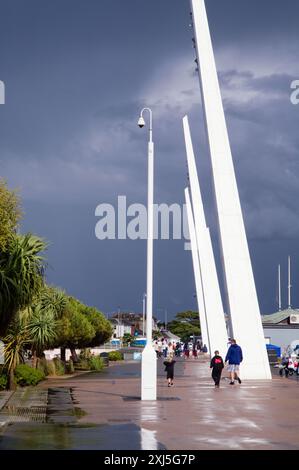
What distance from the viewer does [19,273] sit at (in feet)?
75.6

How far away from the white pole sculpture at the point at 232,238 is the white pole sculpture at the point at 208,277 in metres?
24.8

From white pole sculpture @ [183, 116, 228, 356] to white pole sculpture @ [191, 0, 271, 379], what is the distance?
2476 centimetres

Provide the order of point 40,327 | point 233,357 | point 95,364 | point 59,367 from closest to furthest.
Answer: point 233,357, point 40,327, point 59,367, point 95,364

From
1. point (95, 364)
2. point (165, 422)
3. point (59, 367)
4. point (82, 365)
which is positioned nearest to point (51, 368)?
point (59, 367)

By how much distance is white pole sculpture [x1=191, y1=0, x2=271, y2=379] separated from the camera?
3428 cm

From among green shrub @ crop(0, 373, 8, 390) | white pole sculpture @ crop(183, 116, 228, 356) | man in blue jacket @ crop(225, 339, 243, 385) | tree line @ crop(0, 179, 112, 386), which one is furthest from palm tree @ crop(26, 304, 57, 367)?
white pole sculpture @ crop(183, 116, 228, 356)

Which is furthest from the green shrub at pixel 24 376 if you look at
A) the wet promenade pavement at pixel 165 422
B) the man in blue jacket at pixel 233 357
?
the man in blue jacket at pixel 233 357

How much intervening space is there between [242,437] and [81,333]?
121ft

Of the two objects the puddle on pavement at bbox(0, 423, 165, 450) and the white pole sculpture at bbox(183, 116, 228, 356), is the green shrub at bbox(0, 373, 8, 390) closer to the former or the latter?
the puddle on pavement at bbox(0, 423, 165, 450)

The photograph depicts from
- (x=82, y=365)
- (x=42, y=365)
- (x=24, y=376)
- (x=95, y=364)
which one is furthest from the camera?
(x=82, y=365)

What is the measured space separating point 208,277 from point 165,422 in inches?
1754

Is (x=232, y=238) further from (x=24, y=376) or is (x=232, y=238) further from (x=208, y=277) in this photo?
(x=208, y=277)

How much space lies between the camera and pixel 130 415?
736 inches
